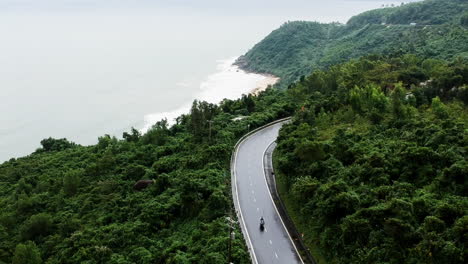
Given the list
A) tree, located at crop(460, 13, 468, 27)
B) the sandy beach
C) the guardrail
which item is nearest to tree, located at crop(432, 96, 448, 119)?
the guardrail

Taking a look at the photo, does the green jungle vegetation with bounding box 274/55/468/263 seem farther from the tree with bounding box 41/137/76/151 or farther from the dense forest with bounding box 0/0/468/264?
the tree with bounding box 41/137/76/151

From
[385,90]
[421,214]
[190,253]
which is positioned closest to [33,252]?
[190,253]

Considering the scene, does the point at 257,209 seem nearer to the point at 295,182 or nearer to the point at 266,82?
the point at 295,182

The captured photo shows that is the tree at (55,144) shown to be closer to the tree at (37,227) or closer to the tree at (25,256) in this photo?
the tree at (37,227)

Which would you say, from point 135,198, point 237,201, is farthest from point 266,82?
point 237,201

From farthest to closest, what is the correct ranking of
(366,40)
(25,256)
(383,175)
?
(366,40) < (25,256) < (383,175)

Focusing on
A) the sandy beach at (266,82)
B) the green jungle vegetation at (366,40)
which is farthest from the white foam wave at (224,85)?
the green jungle vegetation at (366,40)

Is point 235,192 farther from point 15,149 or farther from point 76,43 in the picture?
point 76,43

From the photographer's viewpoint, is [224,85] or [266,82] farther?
[266,82]
